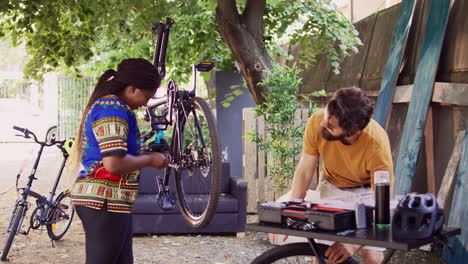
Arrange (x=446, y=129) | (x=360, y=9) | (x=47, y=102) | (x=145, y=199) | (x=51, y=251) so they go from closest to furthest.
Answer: (x=446, y=129)
(x=51, y=251)
(x=145, y=199)
(x=360, y=9)
(x=47, y=102)

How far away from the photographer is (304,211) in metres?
2.65

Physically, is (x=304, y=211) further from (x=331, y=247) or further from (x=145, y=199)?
(x=145, y=199)

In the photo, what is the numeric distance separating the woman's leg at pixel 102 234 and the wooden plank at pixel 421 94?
3.43 meters

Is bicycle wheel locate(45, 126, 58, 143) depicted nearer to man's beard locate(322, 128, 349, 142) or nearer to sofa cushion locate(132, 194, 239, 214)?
sofa cushion locate(132, 194, 239, 214)

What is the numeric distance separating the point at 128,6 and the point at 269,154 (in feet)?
7.48

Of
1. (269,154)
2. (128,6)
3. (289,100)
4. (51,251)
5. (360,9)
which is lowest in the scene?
(51,251)

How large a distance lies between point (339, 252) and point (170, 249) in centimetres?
381

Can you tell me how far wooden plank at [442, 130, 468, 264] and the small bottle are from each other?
7.21 feet

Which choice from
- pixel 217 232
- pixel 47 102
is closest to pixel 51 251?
pixel 217 232

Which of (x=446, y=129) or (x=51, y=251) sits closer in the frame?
(x=446, y=129)

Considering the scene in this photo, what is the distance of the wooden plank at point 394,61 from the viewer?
6.39 meters

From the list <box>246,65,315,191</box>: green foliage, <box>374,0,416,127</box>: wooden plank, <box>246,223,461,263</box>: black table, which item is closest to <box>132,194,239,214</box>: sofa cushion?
<box>246,65,315,191</box>: green foliage

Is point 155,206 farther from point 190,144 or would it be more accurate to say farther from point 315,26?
point 190,144

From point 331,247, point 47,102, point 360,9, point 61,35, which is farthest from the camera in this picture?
point 47,102
